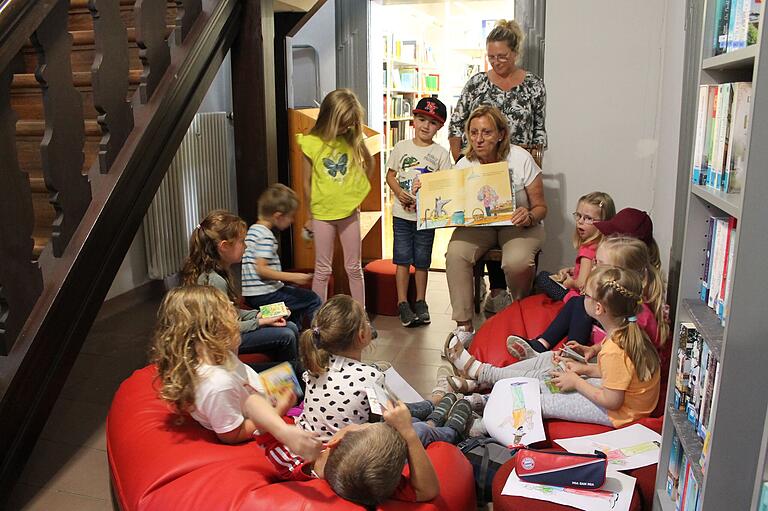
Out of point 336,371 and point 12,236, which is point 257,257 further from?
point 336,371

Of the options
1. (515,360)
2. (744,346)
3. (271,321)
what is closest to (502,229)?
(515,360)

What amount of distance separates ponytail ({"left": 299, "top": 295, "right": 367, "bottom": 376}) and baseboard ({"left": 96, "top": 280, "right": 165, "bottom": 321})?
2551 mm

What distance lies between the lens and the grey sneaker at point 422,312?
4.14 meters

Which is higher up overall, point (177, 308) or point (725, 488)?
point (177, 308)

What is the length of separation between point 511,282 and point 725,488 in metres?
2.33

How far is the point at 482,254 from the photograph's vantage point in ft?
12.8

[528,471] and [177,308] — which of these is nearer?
[528,471]

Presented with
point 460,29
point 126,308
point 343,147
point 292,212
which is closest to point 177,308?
point 292,212

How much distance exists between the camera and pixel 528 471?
6.40ft

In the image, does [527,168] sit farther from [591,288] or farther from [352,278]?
[591,288]

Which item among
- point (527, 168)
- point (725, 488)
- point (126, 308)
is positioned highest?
point (527, 168)

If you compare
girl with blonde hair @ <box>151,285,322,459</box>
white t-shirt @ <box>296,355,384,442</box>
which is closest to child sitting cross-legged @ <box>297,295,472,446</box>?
white t-shirt @ <box>296,355,384,442</box>

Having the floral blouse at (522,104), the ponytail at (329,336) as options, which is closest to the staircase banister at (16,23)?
the ponytail at (329,336)

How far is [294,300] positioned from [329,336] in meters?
1.33
